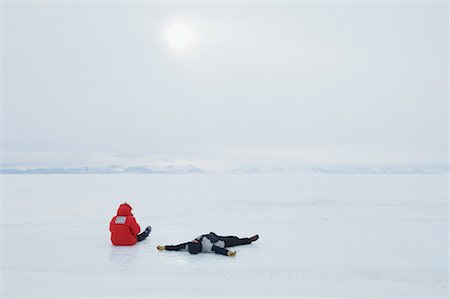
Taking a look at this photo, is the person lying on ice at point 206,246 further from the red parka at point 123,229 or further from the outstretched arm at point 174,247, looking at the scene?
the red parka at point 123,229

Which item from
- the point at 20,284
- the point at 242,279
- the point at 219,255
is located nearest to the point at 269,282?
the point at 242,279

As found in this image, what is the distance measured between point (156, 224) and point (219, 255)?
316 cm

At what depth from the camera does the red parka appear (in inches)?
258

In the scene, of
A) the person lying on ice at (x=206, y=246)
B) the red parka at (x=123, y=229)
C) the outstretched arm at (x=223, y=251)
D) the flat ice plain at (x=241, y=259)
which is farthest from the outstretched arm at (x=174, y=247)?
the red parka at (x=123, y=229)

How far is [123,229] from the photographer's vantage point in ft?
21.5

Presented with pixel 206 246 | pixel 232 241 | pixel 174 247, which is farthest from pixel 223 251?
pixel 174 247

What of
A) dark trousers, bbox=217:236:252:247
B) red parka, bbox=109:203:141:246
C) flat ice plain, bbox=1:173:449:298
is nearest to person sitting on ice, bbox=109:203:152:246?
red parka, bbox=109:203:141:246

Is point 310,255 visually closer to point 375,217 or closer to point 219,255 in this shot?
point 219,255

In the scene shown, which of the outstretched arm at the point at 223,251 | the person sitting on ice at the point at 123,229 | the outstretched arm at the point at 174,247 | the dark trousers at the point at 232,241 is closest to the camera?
the outstretched arm at the point at 223,251

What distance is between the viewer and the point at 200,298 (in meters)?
4.10

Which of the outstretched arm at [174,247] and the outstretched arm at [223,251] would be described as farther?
the outstretched arm at [174,247]

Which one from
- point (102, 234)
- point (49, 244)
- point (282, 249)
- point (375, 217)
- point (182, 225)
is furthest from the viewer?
point (375, 217)

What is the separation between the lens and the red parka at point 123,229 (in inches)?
258

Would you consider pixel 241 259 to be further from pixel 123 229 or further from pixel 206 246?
pixel 123 229
